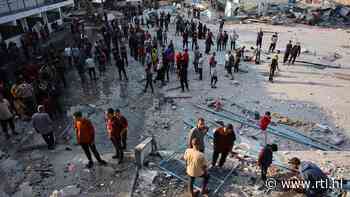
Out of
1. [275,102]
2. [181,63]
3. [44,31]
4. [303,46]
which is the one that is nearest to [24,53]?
[44,31]

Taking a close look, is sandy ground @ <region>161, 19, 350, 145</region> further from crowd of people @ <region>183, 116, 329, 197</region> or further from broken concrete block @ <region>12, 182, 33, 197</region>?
broken concrete block @ <region>12, 182, 33, 197</region>

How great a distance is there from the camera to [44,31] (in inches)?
858

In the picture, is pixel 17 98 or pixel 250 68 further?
pixel 250 68

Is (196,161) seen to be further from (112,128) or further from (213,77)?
(213,77)

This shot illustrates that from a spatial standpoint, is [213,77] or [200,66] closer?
[213,77]

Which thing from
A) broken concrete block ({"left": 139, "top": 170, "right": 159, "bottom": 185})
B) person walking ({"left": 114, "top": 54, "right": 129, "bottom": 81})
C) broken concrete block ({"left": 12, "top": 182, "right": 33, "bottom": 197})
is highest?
person walking ({"left": 114, "top": 54, "right": 129, "bottom": 81})

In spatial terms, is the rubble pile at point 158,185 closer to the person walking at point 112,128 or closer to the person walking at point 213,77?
the person walking at point 112,128

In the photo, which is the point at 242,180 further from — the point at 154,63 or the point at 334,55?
the point at 334,55

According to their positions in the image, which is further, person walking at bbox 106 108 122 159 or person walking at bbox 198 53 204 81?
person walking at bbox 198 53 204 81

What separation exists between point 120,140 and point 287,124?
637cm

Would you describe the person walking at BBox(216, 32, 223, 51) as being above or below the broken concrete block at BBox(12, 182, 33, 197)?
above

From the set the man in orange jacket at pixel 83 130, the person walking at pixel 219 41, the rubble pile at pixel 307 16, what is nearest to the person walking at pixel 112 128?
the man in orange jacket at pixel 83 130

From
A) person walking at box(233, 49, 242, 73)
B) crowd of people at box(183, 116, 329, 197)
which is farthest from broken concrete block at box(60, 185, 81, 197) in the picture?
person walking at box(233, 49, 242, 73)

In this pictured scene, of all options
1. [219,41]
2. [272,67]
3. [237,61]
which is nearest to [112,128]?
[272,67]
